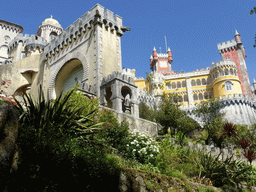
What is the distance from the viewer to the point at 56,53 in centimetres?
2694

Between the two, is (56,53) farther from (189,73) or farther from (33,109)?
(189,73)

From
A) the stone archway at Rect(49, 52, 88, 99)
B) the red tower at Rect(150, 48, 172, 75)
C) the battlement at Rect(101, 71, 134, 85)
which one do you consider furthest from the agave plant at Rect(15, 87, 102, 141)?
the red tower at Rect(150, 48, 172, 75)

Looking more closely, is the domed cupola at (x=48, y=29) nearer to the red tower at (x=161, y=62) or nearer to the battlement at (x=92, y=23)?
the battlement at (x=92, y=23)

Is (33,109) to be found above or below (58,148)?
above

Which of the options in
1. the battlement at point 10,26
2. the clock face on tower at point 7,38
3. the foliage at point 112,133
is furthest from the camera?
the battlement at point 10,26

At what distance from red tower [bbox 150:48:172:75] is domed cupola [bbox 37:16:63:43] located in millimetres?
32387

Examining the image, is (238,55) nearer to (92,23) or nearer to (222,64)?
(222,64)

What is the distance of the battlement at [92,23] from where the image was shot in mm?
22688

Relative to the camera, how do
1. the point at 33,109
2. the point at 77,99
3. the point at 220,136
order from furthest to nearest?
the point at 220,136 → the point at 77,99 → the point at 33,109

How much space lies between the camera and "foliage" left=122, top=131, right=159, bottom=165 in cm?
1173


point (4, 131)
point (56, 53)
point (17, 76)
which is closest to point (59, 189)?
point (4, 131)

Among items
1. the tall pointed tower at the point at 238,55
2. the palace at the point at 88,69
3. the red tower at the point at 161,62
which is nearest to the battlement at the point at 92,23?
the palace at the point at 88,69

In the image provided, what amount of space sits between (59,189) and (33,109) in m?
3.06

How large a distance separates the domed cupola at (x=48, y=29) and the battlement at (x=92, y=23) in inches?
1022
